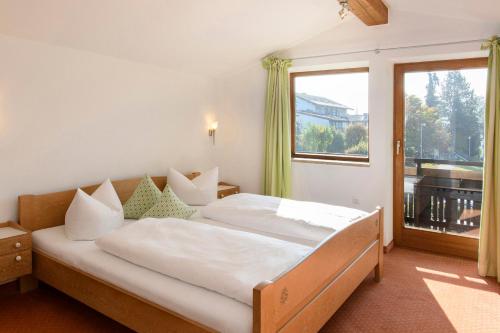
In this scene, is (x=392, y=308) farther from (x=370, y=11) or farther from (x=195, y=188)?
(x=370, y=11)

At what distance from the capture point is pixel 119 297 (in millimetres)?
2330

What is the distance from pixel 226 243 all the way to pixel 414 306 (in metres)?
1.56

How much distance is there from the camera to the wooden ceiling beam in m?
3.42

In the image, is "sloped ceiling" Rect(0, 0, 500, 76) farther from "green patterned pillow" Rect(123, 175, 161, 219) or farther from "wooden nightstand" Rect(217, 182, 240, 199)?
"wooden nightstand" Rect(217, 182, 240, 199)

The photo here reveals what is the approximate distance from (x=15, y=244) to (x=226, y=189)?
2465mm

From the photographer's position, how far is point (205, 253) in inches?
94.0

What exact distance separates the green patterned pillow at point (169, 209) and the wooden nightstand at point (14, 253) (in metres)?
0.96

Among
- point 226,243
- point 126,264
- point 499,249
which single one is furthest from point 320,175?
point 126,264

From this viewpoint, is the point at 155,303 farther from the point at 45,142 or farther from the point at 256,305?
the point at 45,142

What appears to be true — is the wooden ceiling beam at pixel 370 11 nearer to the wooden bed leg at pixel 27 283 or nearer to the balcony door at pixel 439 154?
the balcony door at pixel 439 154

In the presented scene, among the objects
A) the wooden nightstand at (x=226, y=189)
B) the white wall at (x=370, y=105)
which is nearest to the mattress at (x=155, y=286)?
the wooden nightstand at (x=226, y=189)

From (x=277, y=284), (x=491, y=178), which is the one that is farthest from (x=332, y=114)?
(x=277, y=284)

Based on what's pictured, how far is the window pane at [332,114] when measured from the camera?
4488 millimetres

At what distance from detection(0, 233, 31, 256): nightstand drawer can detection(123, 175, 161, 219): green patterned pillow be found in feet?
2.89
